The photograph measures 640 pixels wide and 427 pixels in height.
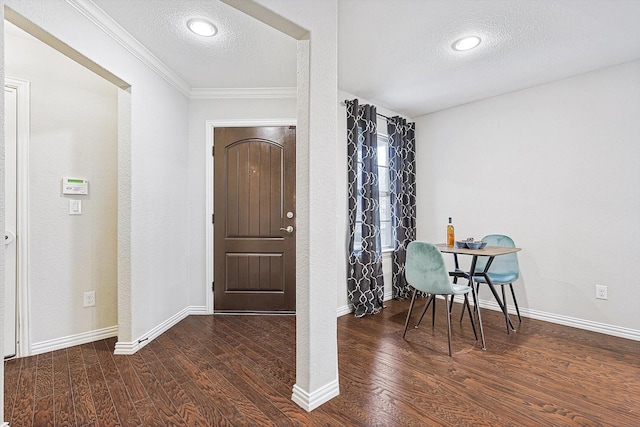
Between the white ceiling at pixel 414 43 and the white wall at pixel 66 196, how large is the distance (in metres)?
0.75

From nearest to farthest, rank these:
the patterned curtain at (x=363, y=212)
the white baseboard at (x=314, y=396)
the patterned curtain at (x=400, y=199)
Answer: the white baseboard at (x=314, y=396), the patterned curtain at (x=363, y=212), the patterned curtain at (x=400, y=199)

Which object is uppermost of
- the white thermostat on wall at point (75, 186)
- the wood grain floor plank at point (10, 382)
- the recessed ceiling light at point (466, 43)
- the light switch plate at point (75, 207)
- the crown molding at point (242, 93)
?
the recessed ceiling light at point (466, 43)

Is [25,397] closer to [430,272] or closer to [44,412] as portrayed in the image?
[44,412]

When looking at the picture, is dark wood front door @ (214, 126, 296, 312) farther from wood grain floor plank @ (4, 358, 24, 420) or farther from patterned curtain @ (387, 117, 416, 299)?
wood grain floor plank @ (4, 358, 24, 420)

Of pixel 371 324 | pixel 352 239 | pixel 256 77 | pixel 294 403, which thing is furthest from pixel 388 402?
pixel 256 77

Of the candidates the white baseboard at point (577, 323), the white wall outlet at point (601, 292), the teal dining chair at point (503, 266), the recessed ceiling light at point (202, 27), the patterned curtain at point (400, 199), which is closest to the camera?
the recessed ceiling light at point (202, 27)

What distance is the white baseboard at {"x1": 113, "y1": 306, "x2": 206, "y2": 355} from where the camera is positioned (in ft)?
8.16

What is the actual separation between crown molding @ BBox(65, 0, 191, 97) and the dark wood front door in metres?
0.71

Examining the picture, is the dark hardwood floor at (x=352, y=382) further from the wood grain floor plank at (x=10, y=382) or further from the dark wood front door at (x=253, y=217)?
the dark wood front door at (x=253, y=217)

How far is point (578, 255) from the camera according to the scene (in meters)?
3.07

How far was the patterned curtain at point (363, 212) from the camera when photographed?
3.52 metres

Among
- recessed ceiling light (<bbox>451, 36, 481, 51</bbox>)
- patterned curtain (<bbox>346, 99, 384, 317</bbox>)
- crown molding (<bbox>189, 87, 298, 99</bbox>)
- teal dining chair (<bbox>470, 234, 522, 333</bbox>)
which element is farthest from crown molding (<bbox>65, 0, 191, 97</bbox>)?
teal dining chair (<bbox>470, 234, 522, 333</bbox>)

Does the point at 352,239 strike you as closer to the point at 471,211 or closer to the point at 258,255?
the point at 258,255

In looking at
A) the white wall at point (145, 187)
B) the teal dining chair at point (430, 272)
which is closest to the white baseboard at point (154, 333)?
the white wall at point (145, 187)
